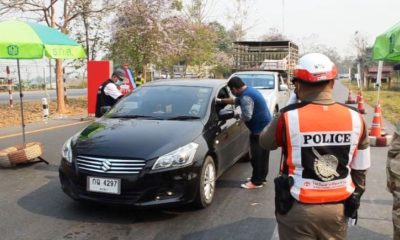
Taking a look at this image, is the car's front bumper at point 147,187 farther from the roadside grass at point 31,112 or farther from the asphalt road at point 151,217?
the roadside grass at point 31,112

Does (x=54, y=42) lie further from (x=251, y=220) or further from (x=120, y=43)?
(x=120, y=43)

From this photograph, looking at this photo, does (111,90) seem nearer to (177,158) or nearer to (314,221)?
(177,158)

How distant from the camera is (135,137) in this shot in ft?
17.1

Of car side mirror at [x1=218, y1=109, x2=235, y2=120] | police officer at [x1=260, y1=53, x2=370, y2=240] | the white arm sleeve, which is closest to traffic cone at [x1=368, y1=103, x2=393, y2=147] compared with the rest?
car side mirror at [x1=218, y1=109, x2=235, y2=120]

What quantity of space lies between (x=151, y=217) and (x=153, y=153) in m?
0.75

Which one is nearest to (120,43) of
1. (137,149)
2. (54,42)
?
(54,42)

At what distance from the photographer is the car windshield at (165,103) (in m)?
6.06

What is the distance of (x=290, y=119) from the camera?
2.62 meters

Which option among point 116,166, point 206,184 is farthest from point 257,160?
point 116,166

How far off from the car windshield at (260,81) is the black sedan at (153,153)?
739cm

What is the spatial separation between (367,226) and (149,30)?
1679cm

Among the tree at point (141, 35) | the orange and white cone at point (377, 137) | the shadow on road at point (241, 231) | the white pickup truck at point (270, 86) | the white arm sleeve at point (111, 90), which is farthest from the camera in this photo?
the tree at point (141, 35)

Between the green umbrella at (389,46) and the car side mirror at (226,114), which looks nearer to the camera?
the green umbrella at (389,46)

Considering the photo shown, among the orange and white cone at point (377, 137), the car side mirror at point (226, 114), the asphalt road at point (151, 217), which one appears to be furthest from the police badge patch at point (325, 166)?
the orange and white cone at point (377, 137)
